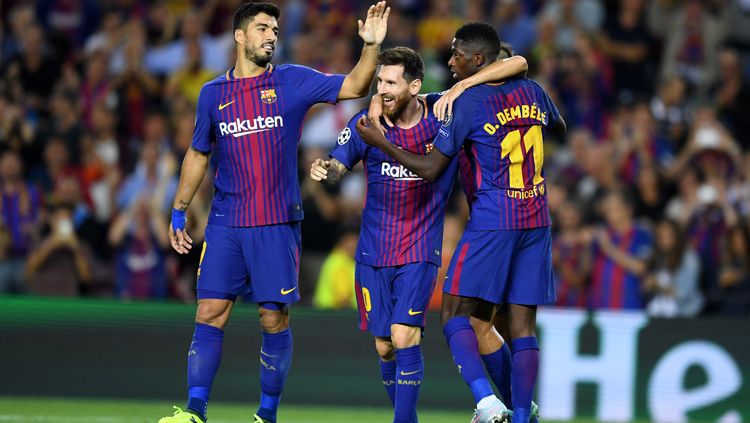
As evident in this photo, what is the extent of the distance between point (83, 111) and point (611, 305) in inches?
259

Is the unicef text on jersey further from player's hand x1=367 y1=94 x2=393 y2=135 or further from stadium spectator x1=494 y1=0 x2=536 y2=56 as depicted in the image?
stadium spectator x1=494 y1=0 x2=536 y2=56

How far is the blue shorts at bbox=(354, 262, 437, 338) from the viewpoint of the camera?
27.8 feet

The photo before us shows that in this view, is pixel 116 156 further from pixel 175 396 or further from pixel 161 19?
pixel 175 396

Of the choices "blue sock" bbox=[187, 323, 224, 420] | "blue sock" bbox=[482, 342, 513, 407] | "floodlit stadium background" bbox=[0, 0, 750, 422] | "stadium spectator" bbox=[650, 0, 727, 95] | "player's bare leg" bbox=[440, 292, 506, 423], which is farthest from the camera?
"stadium spectator" bbox=[650, 0, 727, 95]

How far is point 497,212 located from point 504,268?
36 cm

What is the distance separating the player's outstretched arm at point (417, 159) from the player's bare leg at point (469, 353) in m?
0.79

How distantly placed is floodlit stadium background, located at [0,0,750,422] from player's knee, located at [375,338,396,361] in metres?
2.79

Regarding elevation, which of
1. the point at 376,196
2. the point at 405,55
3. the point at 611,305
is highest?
the point at 405,55

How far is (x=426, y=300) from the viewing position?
28.1 feet

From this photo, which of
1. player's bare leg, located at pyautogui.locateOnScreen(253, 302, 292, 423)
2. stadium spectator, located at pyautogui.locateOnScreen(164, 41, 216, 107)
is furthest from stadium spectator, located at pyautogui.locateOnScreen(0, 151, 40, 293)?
player's bare leg, located at pyautogui.locateOnScreen(253, 302, 292, 423)

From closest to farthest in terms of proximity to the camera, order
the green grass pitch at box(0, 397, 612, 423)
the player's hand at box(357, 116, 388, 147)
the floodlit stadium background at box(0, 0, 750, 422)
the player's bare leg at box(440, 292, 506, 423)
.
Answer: the player's bare leg at box(440, 292, 506, 423) < the player's hand at box(357, 116, 388, 147) < the green grass pitch at box(0, 397, 612, 423) < the floodlit stadium background at box(0, 0, 750, 422)

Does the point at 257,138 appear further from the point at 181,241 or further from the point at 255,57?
the point at 181,241

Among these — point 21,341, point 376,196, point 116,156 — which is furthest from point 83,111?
point 376,196

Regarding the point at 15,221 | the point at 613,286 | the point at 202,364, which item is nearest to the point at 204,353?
the point at 202,364
